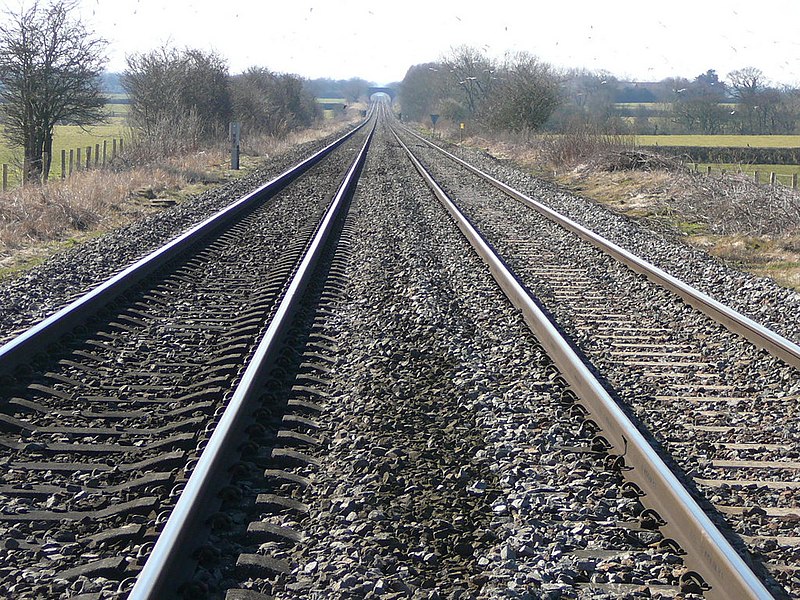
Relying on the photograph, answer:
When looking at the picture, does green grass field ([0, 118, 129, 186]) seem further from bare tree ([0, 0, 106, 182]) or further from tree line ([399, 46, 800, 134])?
tree line ([399, 46, 800, 134])

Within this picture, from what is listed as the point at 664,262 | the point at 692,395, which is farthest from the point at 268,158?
the point at 692,395

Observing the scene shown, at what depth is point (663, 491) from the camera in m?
3.96

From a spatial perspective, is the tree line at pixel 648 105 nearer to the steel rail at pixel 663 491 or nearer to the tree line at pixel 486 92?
the tree line at pixel 486 92

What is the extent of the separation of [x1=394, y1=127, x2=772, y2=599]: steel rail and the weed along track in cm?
1

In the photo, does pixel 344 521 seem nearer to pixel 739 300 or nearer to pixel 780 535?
pixel 780 535

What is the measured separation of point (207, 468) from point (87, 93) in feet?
77.3

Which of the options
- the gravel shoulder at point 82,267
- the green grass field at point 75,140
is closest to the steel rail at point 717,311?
the gravel shoulder at point 82,267

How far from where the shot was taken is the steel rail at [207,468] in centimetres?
312

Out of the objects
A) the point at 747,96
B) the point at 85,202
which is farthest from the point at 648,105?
the point at 85,202

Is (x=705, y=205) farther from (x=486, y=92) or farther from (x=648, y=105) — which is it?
(x=648, y=105)

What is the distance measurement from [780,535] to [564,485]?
3.26 ft

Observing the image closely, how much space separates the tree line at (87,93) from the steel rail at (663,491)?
17.0 meters

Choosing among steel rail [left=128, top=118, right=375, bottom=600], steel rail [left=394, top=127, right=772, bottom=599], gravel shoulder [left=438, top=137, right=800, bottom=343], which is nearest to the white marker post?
gravel shoulder [left=438, top=137, right=800, bottom=343]

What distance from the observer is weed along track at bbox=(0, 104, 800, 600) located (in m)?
3.48
